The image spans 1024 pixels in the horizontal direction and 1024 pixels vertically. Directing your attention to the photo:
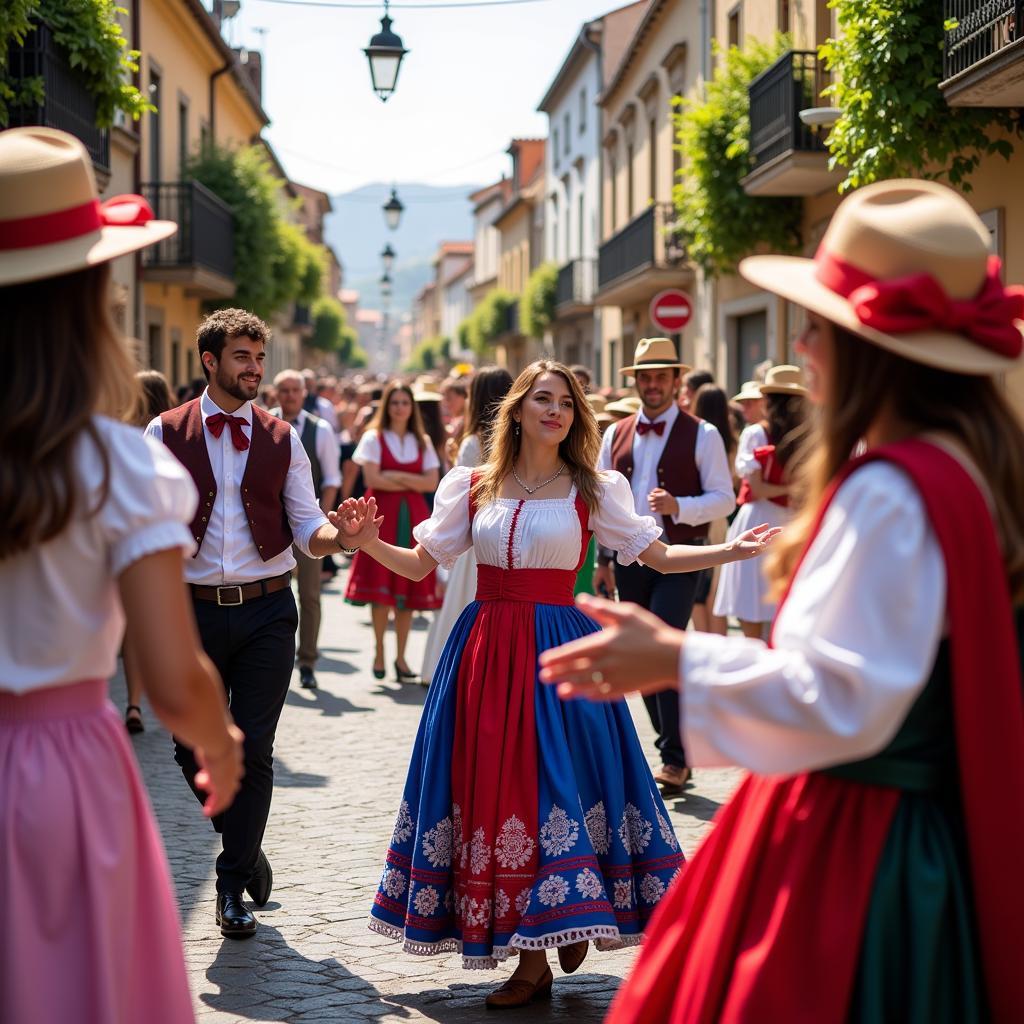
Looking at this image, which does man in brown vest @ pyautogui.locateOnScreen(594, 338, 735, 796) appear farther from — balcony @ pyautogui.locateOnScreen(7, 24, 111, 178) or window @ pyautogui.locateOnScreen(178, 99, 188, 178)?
window @ pyautogui.locateOnScreen(178, 99, 188, 178)

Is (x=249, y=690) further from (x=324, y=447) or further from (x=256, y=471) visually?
(x=324, y=447)

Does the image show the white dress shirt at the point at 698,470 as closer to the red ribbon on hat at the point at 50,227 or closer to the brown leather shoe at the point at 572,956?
the brown leather shoe at the point at 572,956

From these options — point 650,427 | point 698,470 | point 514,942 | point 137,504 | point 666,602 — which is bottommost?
point 514,942

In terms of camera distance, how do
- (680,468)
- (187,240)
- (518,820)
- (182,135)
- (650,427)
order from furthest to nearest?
(182,135)
(187,240)
(650,427)
(680,468)
(518,820)

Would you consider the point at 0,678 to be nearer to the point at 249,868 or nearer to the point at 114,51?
the point at 249,868

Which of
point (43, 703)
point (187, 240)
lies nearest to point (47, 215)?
point (43, 703)

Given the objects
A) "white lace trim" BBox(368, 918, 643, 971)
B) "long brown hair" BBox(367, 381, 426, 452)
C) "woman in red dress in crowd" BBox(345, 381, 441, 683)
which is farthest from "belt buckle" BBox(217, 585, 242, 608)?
"long brown hair" BBox(367, 381, 426, 452)

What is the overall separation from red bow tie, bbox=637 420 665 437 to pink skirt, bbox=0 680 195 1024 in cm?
598

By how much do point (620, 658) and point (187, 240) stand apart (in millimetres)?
24431

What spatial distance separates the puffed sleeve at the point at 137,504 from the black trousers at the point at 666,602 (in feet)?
18.1

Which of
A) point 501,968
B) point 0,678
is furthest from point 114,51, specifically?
point 0,678

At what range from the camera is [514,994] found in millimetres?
4824

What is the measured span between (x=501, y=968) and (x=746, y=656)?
319cm

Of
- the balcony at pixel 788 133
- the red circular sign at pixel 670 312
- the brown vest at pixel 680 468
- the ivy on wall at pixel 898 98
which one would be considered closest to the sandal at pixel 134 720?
the brown vest at pixel 680 468
